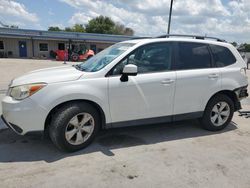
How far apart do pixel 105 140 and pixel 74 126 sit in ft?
2.68

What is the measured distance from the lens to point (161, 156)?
12.4 ft

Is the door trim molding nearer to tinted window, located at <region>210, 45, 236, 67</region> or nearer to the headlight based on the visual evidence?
tinted window, located at <region>210, 45, 236, 67</region>

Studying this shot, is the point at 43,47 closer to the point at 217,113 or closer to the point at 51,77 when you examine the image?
the point at 51,77

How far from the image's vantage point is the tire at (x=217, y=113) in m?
4.80

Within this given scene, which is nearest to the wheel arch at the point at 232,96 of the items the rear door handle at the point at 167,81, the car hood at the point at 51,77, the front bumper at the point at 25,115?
the rear door handle at the point at 167,81

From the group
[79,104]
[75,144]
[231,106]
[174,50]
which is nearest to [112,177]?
[75,144]

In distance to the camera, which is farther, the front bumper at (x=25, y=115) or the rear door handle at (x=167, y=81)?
the rear door handle at (x=167, y=81)

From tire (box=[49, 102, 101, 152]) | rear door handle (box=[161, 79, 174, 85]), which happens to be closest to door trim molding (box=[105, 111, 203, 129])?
tire (box=[49, 102, 101, 152])

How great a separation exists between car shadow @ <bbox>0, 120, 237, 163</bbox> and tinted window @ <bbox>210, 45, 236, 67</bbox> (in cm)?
142

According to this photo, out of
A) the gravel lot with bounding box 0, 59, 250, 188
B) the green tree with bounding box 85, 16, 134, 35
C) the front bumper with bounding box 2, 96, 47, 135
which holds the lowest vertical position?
the gravel lot with bounding box 0, 59, 250, 188

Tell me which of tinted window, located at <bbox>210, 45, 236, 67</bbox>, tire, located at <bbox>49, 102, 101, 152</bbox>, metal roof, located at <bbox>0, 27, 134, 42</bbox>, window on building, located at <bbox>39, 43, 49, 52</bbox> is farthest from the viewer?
window on building, located at <bbox>39, 43, 49, 52</bbox>

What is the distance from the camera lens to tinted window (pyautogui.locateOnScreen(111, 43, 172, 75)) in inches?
160

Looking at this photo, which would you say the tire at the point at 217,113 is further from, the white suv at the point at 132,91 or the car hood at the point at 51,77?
the car hood at the point at 51,77

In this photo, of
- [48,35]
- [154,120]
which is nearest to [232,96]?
[154,120]
